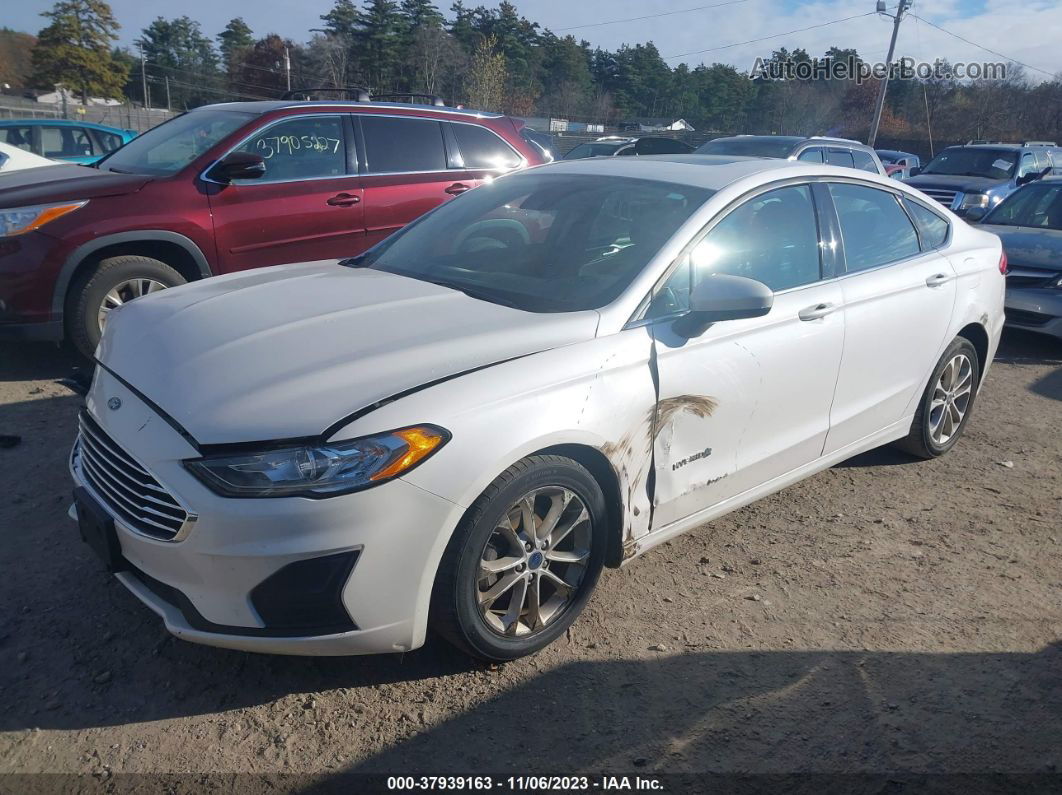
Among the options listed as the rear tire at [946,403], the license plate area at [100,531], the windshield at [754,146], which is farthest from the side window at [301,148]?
the windshield at [754,146]

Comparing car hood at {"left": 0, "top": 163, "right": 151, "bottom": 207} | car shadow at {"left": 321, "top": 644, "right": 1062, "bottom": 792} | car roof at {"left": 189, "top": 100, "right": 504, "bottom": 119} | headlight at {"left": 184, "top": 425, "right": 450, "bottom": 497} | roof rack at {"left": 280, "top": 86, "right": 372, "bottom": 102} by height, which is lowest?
car shadow at {"left": 321, "top": 644, "right": 1062, "bottom": 792}

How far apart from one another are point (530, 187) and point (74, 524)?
2563 millimetres

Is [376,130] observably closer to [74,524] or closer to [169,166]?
[169,166]

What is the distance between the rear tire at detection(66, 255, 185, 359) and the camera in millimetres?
5371

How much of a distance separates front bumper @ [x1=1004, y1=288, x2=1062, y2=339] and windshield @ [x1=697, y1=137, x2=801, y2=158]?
4.44m

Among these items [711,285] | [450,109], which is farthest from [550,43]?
[711,285]

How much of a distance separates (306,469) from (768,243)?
90.9 inches

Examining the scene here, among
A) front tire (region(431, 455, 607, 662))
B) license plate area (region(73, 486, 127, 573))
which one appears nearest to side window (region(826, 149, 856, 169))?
front tire (region(431, 455, 607, 662))

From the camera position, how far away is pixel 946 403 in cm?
485

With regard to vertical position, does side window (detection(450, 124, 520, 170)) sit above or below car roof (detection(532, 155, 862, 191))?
above

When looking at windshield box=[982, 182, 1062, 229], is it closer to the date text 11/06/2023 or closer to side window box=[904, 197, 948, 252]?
side window box=[904, 197, 948, 252]

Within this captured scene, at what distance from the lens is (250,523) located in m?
2.30

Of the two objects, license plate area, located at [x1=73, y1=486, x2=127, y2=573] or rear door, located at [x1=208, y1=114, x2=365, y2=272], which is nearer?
license plate area, located at [x1=73, y1=486, x2=127, y2=573]

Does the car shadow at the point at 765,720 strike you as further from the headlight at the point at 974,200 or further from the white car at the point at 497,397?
the headlight at the point at 974,200
